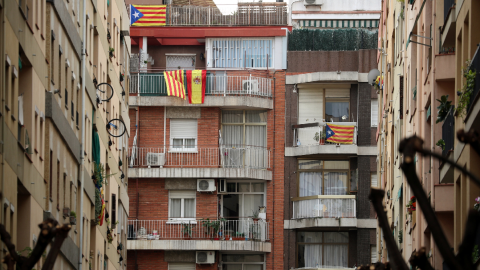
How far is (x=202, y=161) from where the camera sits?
4516 cm

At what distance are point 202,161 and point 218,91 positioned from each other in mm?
3277

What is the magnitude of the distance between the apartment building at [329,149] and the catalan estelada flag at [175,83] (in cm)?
484

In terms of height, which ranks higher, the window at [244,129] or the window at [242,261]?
the window at [244,129]

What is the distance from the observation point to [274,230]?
4481cm

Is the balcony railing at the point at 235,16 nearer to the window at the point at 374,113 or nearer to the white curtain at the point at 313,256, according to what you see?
the window at the point at 374,113

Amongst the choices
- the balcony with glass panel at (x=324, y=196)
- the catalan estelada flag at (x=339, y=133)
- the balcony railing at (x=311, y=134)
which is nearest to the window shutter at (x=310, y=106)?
the balcony railing at (x=311, y=134)

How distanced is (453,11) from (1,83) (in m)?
9.96

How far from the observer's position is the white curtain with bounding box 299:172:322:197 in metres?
45.9

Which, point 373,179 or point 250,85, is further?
point 250,85

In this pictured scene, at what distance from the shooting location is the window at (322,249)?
149 ft

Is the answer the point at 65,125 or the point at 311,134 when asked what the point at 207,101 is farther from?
the point at 65,125

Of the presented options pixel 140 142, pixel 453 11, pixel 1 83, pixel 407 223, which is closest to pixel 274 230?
pixel 140 142

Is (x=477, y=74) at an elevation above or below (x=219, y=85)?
below

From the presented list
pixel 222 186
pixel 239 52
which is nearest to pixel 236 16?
pixel 239 52
